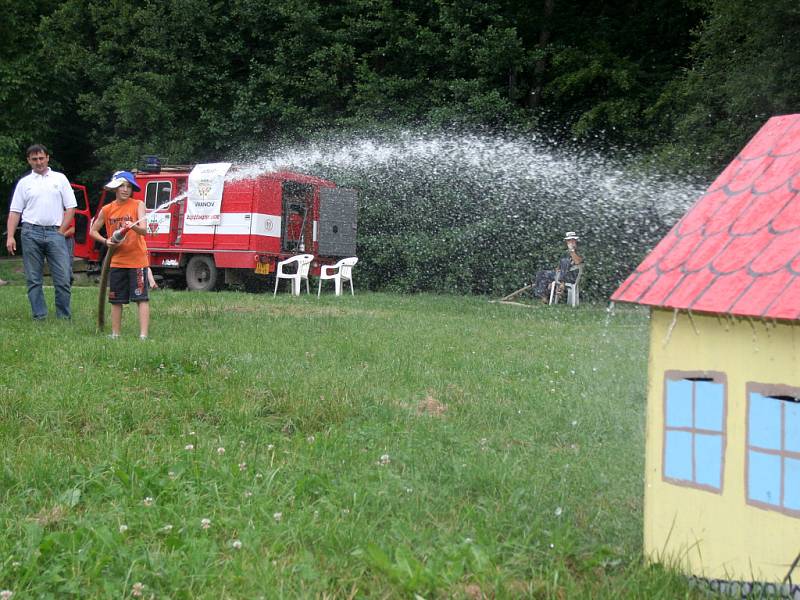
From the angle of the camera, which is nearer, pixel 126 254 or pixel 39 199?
pixel 126 254

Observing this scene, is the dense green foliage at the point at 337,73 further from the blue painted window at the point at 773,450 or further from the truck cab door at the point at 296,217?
the blue painted window at the point at 773,450

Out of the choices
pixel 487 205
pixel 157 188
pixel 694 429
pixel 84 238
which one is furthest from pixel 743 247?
pixel 84 238

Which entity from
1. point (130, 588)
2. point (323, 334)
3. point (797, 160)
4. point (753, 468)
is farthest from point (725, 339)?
point (323, 334)

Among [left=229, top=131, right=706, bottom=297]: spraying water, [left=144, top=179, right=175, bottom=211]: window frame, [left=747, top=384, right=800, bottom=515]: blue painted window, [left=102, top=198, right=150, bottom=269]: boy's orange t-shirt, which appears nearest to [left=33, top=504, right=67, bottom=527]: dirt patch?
[left=747, top=384, right=800, bottom=515]: blue painted window

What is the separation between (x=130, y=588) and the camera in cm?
265

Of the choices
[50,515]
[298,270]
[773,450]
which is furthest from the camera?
[298,270]

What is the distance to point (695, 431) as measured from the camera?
259 cm

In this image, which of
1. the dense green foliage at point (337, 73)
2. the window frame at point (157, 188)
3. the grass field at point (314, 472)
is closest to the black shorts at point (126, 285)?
the grass field at point (314, 472)

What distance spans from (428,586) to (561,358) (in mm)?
4986

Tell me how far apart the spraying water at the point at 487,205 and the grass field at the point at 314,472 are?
11.2 m

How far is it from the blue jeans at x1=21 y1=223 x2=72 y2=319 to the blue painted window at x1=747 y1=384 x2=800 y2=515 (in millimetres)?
7841

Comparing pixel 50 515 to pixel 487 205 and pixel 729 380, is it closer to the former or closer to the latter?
pixel 729 380

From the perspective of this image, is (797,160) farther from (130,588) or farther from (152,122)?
(152,122)

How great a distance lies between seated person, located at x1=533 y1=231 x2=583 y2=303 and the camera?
15.6m
